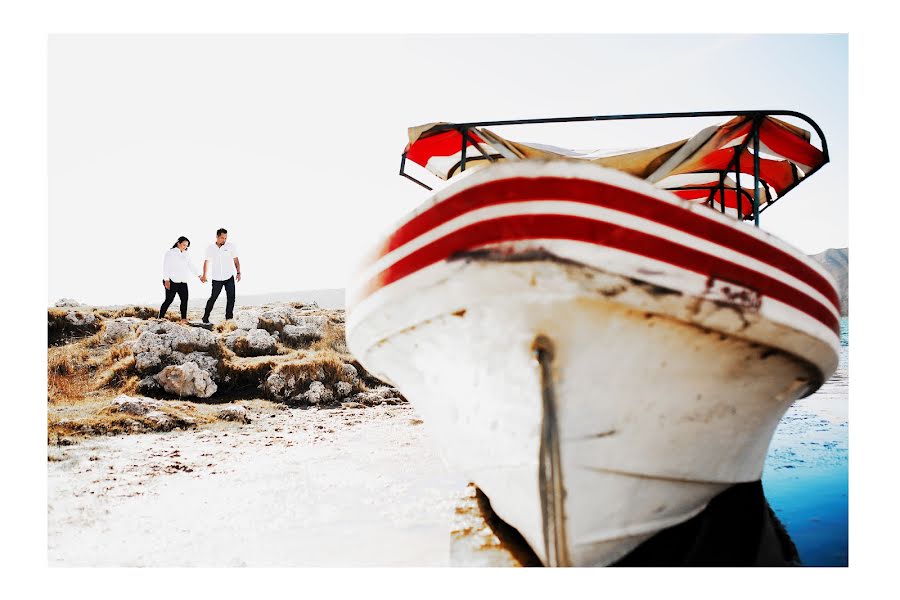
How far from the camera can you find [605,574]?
9.60 ft

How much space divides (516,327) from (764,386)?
1.39m

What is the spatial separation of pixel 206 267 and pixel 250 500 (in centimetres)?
268

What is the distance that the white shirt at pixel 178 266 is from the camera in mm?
5758

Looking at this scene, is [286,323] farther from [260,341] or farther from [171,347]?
[171,347]

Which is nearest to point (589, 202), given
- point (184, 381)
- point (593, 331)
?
point (593, 331)

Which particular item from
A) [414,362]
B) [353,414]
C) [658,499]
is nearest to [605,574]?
[658,499]

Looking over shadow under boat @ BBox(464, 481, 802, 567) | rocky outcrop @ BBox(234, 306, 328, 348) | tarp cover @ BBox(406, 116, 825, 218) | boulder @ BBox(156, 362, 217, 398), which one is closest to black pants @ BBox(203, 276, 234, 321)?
boulder @ BBox(156, 362, 217, 398)

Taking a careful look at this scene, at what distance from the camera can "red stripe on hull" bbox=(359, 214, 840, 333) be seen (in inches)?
89.4

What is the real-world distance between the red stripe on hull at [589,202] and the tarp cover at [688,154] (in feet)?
2.18

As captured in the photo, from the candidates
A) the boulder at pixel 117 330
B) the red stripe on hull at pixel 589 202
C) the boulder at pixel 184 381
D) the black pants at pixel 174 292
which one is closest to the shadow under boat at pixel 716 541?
the red stripe on hull at pixel 589 202

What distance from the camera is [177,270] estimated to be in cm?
600

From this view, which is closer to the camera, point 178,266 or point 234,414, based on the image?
point 178,266

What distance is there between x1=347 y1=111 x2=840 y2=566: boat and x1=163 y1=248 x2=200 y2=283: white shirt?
3341 millimetres

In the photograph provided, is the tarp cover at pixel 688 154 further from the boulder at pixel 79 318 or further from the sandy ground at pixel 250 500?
the boulder at pixel 79 318
